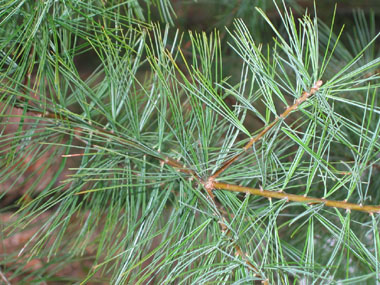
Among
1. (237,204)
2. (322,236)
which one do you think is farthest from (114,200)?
(322,236)

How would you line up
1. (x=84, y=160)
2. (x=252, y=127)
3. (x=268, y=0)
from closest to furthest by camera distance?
(x=84, y=160)
(x=268, y=0)
(x=252, y=127)

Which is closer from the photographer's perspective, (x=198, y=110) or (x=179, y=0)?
(x=198, y=110)

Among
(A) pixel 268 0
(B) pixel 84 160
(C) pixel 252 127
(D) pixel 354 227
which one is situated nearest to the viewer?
(B) pixel 84 160

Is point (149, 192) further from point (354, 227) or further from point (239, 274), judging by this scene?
point (354, 227)

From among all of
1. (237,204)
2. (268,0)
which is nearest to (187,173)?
(237,204)

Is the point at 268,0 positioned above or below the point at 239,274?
above

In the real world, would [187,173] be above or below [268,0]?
below

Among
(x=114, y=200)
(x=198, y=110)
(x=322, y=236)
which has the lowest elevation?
(x=322, y=236)

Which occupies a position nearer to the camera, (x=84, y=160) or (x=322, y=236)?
(x=84, y=160)

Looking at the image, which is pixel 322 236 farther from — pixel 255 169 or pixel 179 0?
pixel 179 0
